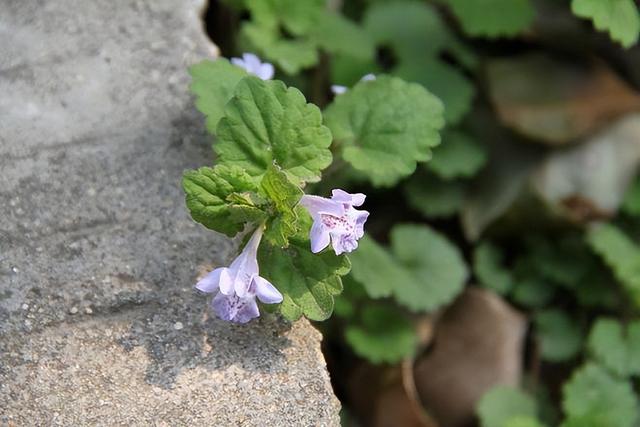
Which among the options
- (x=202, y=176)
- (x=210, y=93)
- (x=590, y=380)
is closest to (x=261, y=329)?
(x=202, y=176)

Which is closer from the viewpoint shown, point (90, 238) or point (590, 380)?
point (90, 238)

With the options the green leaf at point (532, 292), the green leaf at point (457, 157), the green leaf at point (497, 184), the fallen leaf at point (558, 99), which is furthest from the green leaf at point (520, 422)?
the fallen leaf at point (558, 99)

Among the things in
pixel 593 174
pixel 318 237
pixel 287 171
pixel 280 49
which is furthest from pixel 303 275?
pixel 593 174

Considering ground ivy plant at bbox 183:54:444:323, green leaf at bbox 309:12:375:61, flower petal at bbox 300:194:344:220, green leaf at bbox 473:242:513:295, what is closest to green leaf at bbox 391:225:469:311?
green leaf at bbox 473:242:513:295

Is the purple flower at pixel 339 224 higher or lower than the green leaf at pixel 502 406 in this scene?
higher

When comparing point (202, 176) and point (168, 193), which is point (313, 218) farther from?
point (168, 193)

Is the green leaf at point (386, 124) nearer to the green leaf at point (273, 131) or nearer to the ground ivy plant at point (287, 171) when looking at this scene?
the ground ivy plant at point (287, 171)

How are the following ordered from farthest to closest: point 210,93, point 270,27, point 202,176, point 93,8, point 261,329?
point 270,27, point 93,8, point 210,93, point 261,329, point 202,176
